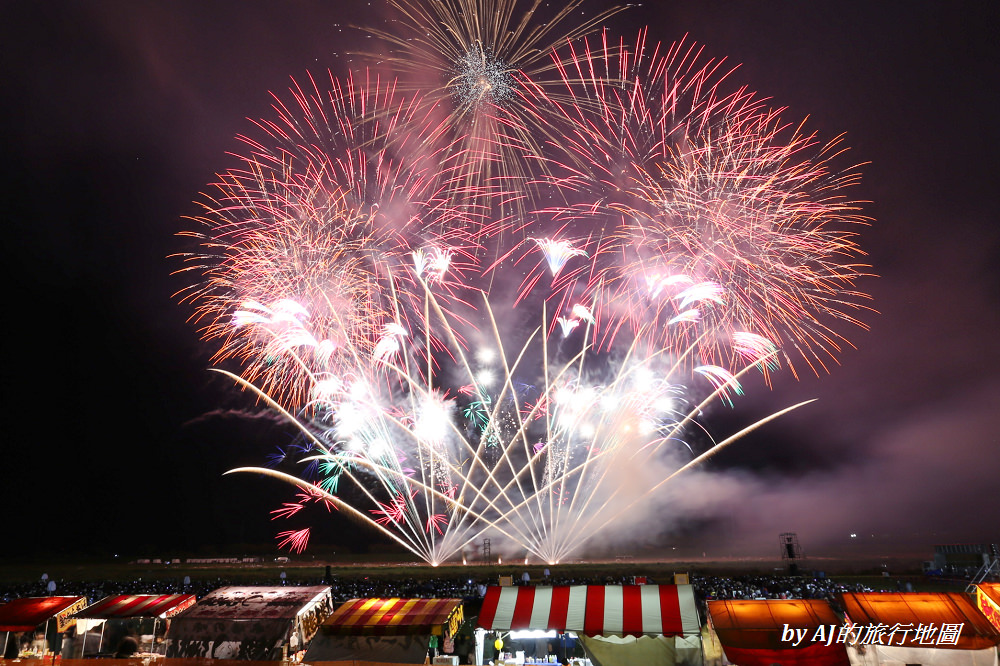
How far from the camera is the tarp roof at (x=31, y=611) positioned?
16.0 m

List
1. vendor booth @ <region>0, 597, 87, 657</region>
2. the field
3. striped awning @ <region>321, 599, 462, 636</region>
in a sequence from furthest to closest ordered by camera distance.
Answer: the field < vendor booth @ <region>0, 597, 87, 657</region> < striped awning @ <region>321, 599, 462, 636</region>

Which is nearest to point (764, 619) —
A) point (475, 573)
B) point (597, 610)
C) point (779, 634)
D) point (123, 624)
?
point (779, 634)

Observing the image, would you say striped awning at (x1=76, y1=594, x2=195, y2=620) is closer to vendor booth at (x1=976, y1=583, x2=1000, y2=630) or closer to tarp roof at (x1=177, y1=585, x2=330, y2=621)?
tarp roof at (x1=177, y1=585, x2=330, y2=621)

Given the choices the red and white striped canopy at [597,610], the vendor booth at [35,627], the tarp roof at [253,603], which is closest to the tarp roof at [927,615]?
the red and white striped canopy at [597,610]

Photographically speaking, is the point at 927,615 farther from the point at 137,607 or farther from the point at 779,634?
the point at 137,607

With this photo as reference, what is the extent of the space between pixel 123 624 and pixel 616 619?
14108mm

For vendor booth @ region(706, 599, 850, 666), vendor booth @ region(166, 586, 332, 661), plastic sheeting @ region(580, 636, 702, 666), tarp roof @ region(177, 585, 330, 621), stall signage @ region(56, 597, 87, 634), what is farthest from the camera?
stall signage @ region(56, 597, 87, 634)

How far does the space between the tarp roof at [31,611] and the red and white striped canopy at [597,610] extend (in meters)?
12.5

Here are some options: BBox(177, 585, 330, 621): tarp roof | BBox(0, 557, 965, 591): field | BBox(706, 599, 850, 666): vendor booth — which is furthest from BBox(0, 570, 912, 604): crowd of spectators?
BBox(706, 599, 850, 666): vendor booth

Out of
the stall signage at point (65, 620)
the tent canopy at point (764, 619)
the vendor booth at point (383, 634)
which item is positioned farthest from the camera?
the stall signage at point (65, 620)

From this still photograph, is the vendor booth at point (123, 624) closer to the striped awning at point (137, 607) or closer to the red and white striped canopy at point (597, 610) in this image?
the striped awning at point (137, 607)

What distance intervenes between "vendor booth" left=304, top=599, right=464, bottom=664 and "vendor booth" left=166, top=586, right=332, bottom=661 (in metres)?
0.79

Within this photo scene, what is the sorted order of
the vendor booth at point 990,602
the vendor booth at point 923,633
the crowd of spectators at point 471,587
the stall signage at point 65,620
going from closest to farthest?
the vendor booth at point 923,633 → the vendor booth at point 990,602 → the stall signage at point 65,620 → the crowd of spectators at point 471,587

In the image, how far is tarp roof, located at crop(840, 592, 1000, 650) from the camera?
38.5ft
